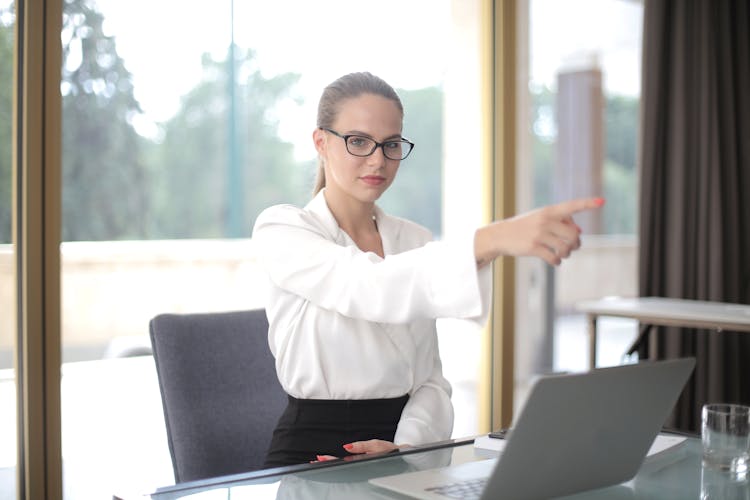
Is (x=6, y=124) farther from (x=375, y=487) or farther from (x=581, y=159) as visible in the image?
(x=581, y=159)

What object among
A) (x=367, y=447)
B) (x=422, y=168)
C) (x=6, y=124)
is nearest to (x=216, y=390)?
(x=367, y=447)

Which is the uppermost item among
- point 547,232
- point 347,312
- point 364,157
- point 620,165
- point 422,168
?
point 620,165

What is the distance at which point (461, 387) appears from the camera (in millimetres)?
3768

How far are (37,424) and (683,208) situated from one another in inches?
113

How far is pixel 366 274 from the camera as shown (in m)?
1.39

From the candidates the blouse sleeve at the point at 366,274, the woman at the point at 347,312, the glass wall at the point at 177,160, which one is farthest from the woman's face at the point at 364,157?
the glass wall at the point at 177,160

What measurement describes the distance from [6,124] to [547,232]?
1.86 meters

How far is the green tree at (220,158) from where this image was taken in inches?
126

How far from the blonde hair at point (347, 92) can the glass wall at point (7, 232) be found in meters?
1.12

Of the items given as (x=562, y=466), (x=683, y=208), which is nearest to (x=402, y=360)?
(x=562, y=466)

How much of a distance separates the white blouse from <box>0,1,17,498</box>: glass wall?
1.09 metres

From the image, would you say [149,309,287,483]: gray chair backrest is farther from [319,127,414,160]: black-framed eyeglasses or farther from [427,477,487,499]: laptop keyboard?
[427,477,487,499]: laptop keyboard

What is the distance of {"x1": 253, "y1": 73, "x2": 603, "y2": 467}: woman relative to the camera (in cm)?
153

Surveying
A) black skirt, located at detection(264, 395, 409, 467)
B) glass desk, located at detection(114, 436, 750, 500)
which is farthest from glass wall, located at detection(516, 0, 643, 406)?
glass desk, located at detection(114, 436, 750, 500)
